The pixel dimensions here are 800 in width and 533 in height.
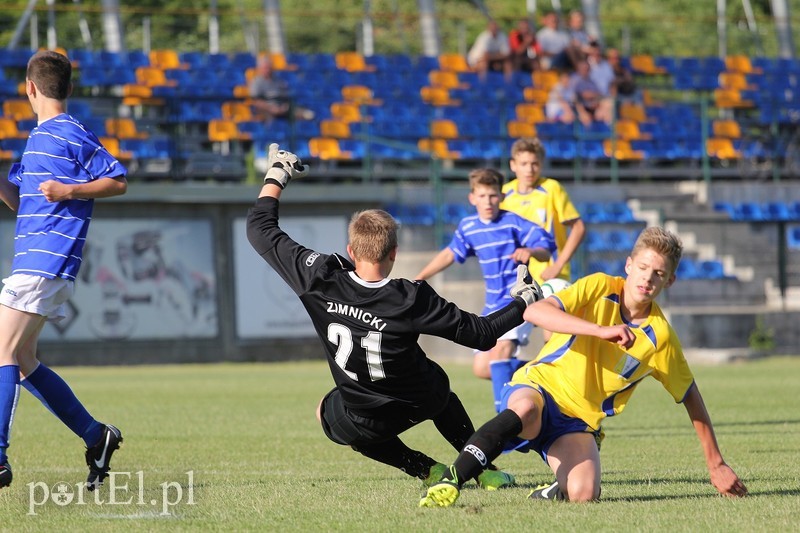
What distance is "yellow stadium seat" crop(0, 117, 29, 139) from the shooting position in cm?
1900

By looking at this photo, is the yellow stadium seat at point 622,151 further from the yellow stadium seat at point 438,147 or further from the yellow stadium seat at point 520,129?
the yellow stadium seat at point 438,147

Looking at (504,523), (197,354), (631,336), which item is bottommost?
(197,354)

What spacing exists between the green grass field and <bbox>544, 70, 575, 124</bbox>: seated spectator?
10700 mm

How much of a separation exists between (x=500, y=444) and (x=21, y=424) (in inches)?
222

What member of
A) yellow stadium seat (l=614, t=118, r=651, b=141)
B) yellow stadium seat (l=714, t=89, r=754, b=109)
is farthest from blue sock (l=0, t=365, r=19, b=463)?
yellow stadium seat (l=714, t=89, r=754, b=109)

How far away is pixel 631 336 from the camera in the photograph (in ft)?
16.9

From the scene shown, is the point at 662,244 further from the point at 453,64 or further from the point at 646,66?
the point at 646,66

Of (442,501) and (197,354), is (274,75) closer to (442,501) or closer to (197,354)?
(197,354)

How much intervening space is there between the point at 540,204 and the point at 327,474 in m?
3.20

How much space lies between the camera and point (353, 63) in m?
24.5

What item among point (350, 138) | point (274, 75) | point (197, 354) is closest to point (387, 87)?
point (274, 75)

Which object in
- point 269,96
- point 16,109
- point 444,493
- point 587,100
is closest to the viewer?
point 444,493

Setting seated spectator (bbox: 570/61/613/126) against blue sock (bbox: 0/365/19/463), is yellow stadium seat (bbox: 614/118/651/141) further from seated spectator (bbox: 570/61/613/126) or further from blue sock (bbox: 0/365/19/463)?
blue sock (bbox: 0/365/19/463)

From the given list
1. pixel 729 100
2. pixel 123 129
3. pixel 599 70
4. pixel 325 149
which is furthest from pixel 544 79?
pixel 123 129
